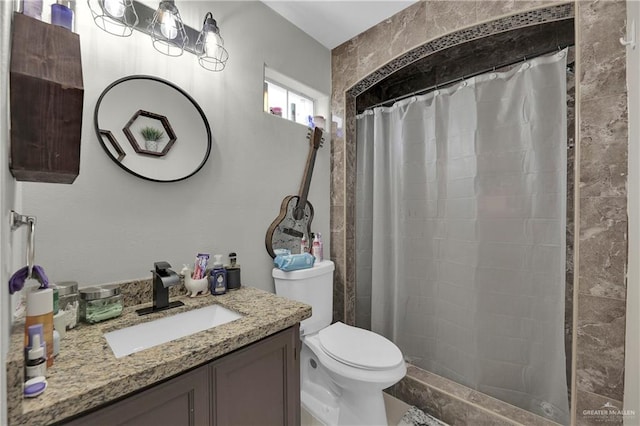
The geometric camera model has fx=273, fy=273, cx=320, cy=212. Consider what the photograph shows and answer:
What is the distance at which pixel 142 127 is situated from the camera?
1173mm

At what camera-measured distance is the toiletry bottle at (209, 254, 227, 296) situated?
1.28 m

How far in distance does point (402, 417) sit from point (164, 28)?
2.38 meters

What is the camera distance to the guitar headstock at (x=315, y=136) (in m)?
1.88

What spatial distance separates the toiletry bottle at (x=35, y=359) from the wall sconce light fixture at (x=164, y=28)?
1149mm

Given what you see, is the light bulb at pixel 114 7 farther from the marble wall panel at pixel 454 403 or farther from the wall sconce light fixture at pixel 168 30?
the marble wall panel at pixel 454 403

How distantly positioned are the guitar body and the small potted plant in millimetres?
732

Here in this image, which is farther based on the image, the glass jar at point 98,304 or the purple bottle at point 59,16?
the glass jar at point 98,304

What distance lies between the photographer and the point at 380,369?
1.28 meters

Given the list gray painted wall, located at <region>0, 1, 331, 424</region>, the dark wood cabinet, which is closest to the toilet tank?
gray painted wall, located at <region>0, 1, 331, 424</region>

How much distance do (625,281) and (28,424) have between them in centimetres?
184

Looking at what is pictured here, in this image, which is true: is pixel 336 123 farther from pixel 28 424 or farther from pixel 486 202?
pixel 28 424

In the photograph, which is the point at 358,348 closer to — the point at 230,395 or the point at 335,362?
the point at 335,362

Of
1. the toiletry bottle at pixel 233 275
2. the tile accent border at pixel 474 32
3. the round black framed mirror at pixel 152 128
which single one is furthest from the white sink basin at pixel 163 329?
the tile accent border at pixel 474 32

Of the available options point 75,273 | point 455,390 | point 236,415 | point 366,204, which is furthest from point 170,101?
point 455,390
